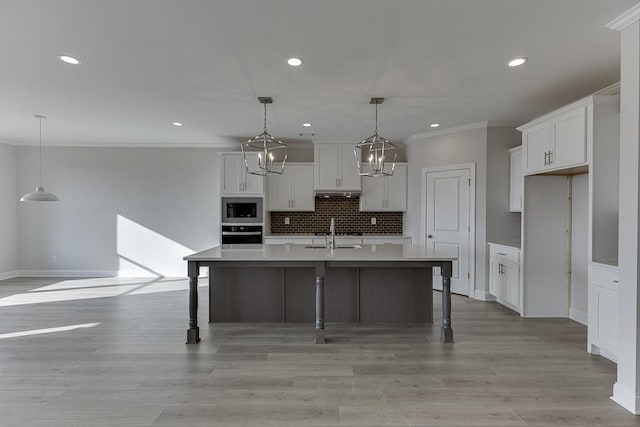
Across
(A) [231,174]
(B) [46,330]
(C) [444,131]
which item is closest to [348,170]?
(C) [444,131]

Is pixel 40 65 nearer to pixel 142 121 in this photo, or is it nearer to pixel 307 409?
pixel 142 121

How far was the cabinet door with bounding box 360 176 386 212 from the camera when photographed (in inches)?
237

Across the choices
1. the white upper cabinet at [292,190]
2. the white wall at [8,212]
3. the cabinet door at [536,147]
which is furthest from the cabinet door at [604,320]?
the white wall at [8,212]

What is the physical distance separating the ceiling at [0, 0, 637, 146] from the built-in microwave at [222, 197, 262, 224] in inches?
59.7

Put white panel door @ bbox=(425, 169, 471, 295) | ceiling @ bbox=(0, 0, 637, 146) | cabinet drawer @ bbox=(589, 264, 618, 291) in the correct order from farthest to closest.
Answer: white panel door @ bbox=(425, 169, 471, 295), cabinet drawer @ bbox=(589, 264, 618, 291), ceiling @ bbox=(0, 0, 637, 146)

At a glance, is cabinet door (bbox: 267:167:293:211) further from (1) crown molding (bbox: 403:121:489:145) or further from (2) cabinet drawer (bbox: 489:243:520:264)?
(2) cabinet drawer (bbox: 489:243:520:264)

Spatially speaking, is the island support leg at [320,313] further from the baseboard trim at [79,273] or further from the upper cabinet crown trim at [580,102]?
the baseboard trim at [79,273]

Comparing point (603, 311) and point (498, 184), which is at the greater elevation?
point (498, 184)

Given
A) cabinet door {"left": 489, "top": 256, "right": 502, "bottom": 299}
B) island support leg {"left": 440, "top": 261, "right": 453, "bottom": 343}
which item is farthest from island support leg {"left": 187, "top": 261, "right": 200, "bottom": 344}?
cabinet door {"left": 489, "top": 256, "right": 502, "bottom": 299}

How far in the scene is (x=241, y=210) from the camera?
5.82 meters

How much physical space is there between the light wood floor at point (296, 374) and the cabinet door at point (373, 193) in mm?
2568

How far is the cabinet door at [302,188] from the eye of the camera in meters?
6.05

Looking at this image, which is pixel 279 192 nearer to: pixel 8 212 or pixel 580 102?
pixel 580 102

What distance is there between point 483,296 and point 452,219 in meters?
1.22
